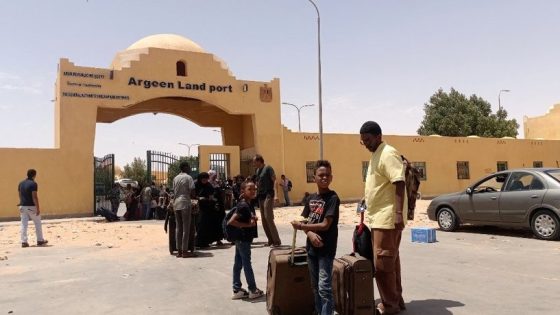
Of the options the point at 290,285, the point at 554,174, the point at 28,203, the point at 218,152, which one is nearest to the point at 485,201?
the point at 554,174

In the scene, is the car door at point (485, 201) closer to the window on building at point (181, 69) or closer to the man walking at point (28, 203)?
the man walking at point (28, 203)

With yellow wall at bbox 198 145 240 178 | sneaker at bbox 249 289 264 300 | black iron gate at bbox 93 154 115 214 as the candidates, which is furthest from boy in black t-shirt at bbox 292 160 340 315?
yellow wall at bbox 198 145 240 178

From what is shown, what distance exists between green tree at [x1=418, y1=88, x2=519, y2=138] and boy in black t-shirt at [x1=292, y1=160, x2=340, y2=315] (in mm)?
44369

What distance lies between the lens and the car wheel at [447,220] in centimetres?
1113

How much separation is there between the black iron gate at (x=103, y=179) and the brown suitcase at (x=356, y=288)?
17138 mm

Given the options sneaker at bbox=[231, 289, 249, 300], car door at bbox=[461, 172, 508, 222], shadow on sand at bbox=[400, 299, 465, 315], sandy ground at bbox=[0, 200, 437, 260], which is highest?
car door at bbox=[461, 172, 508, 222]

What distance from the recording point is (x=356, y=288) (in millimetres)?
4184

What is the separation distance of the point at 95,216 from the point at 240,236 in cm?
1565

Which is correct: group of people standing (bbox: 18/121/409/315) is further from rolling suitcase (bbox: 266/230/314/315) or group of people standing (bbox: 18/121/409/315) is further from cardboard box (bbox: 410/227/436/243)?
cardboard box (bbox: 410/227/436/243)

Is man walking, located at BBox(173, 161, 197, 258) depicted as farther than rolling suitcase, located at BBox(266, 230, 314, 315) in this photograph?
Yes

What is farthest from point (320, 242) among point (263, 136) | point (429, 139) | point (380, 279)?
point (429, 139)

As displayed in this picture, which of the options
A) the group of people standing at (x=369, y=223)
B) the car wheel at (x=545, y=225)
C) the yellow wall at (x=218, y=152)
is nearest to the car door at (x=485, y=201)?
the car wheel at (x=545, y=225)

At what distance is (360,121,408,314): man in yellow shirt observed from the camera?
4.29 m

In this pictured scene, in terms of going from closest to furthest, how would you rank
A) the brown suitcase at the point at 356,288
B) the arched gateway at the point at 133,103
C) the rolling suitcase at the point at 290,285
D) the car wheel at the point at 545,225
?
the brown suitcase at the point at 356,288
the rolling suitcase at the point at 290,285
the car wheel at the point at 545,225
the arched gateway at the point at 133,103
